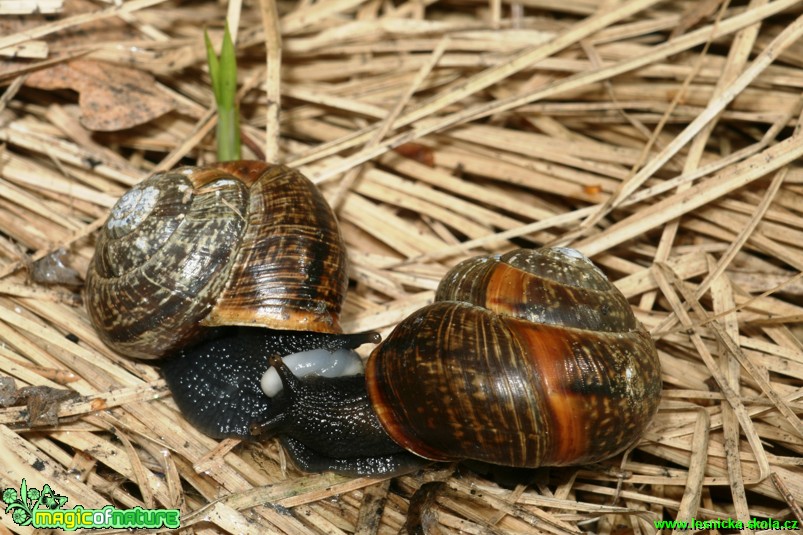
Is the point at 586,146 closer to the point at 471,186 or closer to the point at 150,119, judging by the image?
the point at 471,186

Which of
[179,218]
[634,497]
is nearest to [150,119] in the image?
[179,218]

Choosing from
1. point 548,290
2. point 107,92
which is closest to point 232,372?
point 548,290

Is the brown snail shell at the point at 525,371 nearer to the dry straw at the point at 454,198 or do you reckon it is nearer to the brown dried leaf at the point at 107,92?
the dry straw at the point at 454,198

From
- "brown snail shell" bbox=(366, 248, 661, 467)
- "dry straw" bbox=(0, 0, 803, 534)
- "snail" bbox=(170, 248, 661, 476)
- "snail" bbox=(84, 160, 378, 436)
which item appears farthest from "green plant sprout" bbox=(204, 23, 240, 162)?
"brown snail shell" bbox=(366, 248, 661, 467)

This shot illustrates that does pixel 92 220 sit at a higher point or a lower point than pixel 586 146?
lower

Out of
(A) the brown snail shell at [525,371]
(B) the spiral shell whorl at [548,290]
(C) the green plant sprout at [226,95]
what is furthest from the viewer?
(C) the green plant sprout at [226,95]

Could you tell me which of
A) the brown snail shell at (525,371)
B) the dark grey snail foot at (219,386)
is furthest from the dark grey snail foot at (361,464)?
the dark grey snail foot at (219,386)
